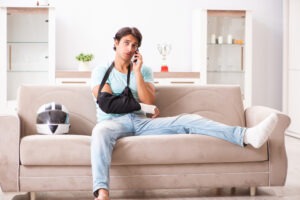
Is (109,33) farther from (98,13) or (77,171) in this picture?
(77,171)

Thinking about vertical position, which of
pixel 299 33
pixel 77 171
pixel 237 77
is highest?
pixel 299 33

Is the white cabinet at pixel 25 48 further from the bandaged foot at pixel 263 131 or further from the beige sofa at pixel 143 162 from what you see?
the bandaged foot at pixel 263 131

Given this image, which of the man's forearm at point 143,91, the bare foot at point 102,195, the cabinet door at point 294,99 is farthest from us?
the cabinet door at point 294,99

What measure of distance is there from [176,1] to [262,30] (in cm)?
118

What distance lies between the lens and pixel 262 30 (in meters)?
7.45

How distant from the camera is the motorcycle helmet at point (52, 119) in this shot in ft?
11.9

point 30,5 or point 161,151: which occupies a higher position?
point 30,5

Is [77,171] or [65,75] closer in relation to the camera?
[77,171]

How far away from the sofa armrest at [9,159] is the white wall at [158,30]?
3.66 metres

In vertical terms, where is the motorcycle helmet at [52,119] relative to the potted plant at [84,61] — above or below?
below

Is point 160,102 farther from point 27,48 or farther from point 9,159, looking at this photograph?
point 27,48

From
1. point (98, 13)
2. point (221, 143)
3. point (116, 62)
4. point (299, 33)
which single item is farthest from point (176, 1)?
point (221, 143)

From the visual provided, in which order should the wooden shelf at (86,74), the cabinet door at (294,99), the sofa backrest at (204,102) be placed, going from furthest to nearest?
the cabinet door at (294,99) < the wooden shelf at (86,74) < the sofa backrest at (204,102)

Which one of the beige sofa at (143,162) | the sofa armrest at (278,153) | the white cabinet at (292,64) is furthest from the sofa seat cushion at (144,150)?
the white cabinet at (292,64)
